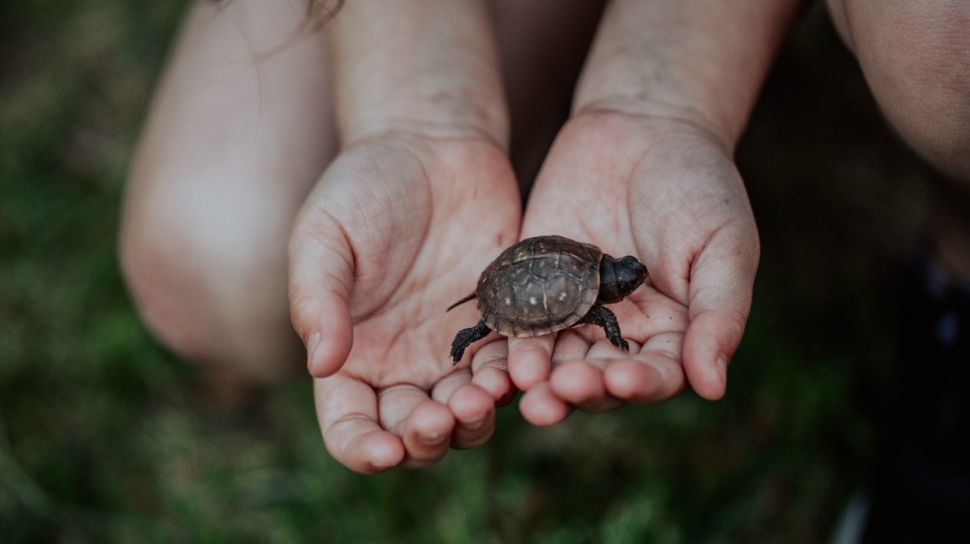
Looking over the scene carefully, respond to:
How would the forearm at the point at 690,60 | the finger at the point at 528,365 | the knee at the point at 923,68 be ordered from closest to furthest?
the finger at the point at 528,365
the knee at the point at 923,68
the forearm at the point at 690,60

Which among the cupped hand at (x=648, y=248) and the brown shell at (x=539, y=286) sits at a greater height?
the cupped hand at (x=648, y=248)

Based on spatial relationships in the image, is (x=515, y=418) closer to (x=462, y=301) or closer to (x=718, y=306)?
(x=462, y=301)

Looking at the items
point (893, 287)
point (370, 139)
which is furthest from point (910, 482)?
point (370, 139)

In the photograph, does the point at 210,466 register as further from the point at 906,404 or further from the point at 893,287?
the point at 893,287

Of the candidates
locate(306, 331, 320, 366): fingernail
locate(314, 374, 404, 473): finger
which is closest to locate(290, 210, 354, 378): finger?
locate(306, 331, 320, 366): fingernail

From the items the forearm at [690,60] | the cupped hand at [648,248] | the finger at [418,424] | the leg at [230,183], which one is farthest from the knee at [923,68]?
the leg at [230,183]

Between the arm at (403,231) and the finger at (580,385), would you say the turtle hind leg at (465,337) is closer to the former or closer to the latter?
the arm at (403,231)
